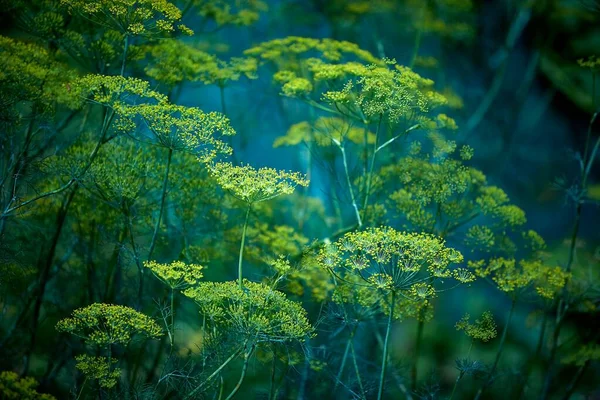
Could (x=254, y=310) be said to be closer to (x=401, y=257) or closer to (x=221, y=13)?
(x=401, y=257)

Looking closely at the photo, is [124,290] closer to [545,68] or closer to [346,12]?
[346,12]

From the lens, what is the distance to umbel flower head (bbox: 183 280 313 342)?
4379 mm

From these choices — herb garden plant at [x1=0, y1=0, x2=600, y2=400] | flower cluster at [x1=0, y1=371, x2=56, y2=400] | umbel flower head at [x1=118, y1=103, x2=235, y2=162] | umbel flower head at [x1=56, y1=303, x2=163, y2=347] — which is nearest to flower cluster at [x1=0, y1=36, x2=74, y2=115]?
herb garden plant at [x1=0, y1=0, x2=600, y2=400]

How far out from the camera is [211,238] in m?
6.53

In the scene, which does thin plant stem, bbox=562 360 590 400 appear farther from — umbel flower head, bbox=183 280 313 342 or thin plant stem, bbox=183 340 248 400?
thin plant stem, bbox=183 340 248 400

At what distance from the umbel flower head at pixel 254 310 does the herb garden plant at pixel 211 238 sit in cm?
2

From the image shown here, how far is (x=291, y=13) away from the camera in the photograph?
28.8ft

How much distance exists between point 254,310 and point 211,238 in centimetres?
217

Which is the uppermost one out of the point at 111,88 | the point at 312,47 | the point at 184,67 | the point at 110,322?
the point at 312,47

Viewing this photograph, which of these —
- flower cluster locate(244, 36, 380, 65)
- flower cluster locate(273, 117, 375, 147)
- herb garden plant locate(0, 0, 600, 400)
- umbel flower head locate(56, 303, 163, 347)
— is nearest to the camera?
umbel flower head locate(56, 303, 163, 347)

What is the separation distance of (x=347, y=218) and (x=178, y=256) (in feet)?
9.97

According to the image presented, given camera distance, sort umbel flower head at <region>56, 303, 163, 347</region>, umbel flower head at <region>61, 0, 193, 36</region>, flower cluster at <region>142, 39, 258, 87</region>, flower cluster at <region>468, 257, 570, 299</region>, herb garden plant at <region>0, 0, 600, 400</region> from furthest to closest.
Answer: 1. flower cluster at <region>142, 39, 258, 87</region>
2. flower cluster at <region>468, 257, 570, 299</region>
3. umbel flower head at <region>61, 0, 193, 36</region>
4. herb garden plant at <region>0, 0, 600, 400</region>
5. umbel flower head at <region>56, 303, 163, 347</region>

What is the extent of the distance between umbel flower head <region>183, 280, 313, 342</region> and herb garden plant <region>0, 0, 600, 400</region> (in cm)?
2

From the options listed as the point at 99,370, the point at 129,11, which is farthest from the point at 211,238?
the point at 129,11
